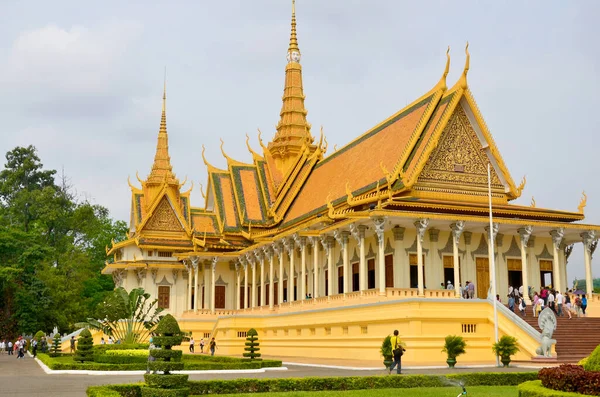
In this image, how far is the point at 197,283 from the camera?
4069 cm

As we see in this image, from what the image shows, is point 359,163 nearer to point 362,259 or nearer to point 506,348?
point 362,259

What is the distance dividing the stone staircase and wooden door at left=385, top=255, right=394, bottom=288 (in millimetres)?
5193

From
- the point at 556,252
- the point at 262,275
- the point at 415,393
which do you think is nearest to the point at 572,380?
the point at 415,393

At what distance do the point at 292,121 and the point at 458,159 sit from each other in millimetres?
18955

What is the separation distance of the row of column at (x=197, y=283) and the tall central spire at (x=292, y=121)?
811 centimetres

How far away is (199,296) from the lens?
137ft

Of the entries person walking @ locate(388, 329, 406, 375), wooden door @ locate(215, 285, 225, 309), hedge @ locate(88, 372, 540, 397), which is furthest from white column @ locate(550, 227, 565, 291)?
wooden door @ locate(215, 285, 225, 309)

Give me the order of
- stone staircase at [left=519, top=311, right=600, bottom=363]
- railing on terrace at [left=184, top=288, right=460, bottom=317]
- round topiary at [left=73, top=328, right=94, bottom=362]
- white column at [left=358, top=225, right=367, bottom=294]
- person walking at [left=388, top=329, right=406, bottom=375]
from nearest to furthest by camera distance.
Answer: person walking at [left=388, top=329, right=406, bottom=375]
stone staircase at [left=519, top=311, right=600, bottom=363]
round topiary at [left=73, top=328, right=94, bottom=362]
railing on terrace at [left=184, top=288, right=460, bottom=317]
white column at [left=358, top=225, right=367, bottom=294]

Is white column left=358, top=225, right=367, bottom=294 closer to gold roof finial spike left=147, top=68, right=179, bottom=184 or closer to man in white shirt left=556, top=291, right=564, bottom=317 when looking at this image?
man in white shirt left=556, top=291, right=564, bottom=317

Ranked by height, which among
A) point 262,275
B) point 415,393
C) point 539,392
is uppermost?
point 262,275

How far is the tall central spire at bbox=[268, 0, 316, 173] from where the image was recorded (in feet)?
146

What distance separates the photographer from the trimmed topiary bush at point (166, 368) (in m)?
11.5

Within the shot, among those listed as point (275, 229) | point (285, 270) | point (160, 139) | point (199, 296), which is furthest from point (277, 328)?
point (160, 139)

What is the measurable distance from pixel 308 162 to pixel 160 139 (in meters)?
17.0
